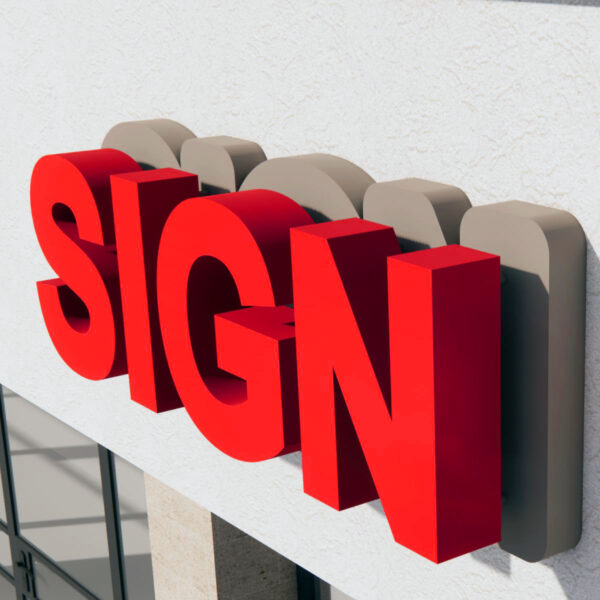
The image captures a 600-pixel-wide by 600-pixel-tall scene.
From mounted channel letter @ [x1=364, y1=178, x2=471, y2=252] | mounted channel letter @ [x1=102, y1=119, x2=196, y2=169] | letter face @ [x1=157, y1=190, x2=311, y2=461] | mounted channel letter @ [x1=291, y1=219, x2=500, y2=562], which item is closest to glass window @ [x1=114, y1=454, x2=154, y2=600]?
mounted channel letter @ [x1=102, y1=119, x2=196, y2=169]

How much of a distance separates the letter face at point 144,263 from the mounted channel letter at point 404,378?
0.88m

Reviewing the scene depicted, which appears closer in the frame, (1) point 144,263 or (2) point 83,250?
(1) point 144,263

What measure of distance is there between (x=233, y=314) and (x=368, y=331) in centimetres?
75

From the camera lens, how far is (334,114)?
3400mm

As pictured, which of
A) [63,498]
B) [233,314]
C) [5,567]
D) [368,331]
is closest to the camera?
[368,331]

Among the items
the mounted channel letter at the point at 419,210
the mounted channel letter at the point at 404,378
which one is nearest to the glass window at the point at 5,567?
the mounted channel letter at the point at 404,378

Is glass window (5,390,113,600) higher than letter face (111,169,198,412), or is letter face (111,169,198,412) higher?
letter face (111,169,198,412)

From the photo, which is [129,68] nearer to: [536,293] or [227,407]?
[227,407]

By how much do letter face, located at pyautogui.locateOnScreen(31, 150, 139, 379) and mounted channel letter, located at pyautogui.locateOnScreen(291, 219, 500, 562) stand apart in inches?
50.4

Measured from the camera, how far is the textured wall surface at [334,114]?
2.69 meters

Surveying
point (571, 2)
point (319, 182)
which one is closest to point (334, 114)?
point (319, 182)

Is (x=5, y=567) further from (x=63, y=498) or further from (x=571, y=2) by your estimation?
(x=571, y=2)

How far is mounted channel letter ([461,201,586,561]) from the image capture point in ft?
8.65

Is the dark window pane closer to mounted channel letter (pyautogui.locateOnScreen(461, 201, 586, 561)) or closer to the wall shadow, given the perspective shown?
mounted channel letter (pyautogui.locateOnScreen(461, 201, 586, 561))
